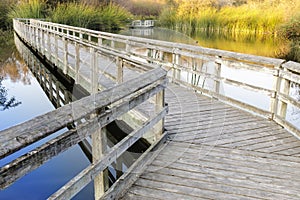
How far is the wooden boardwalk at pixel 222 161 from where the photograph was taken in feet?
7.77

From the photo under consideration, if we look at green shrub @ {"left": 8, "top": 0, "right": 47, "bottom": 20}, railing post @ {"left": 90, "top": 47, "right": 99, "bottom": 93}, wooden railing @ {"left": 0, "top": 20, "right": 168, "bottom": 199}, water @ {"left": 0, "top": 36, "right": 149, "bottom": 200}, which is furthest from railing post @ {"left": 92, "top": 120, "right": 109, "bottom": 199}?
green shrub @ {"left": 8, "top": 0, "right": 47, "bottom": 20}

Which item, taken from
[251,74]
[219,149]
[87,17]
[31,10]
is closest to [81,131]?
[219,149]

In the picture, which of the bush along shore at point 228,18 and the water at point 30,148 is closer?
the water at point 30,148

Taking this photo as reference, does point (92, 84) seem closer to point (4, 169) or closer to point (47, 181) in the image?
point (47, 181)

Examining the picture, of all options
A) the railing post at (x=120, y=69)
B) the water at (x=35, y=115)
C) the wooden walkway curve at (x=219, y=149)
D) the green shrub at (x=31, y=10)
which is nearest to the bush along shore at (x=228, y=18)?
the green shrub at (x=31, y=10)

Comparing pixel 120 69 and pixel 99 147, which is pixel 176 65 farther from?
pixel 99 147

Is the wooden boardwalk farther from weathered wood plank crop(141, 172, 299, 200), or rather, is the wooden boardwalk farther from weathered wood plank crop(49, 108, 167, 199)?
weathered wood plank crop(49, 108, 167, 199)

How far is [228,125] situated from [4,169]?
305 cm

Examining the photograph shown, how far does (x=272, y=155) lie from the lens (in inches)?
120

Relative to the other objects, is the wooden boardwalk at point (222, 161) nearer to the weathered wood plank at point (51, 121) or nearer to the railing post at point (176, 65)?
the weathered wood plank at point (51, 121)

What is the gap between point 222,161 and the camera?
2.88m

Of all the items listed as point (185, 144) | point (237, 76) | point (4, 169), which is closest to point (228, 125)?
point (185, 144)

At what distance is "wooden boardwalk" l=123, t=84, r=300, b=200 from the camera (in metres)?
2.37

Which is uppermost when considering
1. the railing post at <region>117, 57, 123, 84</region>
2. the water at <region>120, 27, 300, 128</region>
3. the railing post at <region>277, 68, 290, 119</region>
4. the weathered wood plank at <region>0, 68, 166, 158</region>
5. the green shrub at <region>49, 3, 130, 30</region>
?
the green shrub at <region>49, 3, 130, 30</region>
